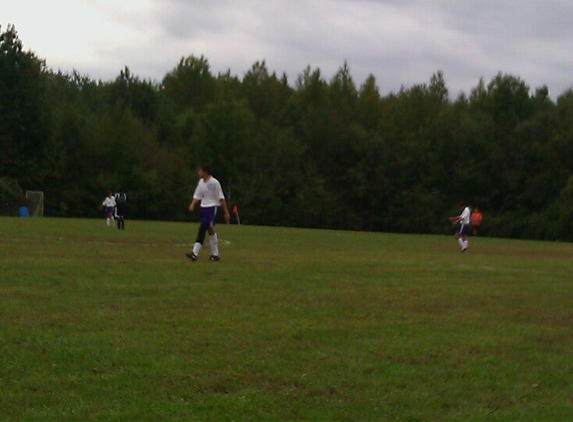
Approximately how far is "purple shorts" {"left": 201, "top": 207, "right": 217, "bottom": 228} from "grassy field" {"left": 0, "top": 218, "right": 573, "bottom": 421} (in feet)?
8.85

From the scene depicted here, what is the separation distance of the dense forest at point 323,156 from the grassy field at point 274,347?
59665 mm

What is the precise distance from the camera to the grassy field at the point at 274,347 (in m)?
7.42

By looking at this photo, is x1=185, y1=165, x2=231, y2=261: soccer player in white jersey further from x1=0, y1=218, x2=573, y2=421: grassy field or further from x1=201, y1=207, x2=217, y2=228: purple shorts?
x1=0, y1=218, x2=573, y2=421: grassy field

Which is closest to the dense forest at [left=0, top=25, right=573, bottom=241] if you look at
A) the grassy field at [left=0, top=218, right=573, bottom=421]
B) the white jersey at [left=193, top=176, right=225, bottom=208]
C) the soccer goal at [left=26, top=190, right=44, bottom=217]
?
the soccer goal at [left=26, top=190, right=44, bottom=217]

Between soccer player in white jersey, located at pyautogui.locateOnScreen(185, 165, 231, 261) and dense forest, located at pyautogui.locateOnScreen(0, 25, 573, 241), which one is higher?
dense forest, located at pyautogui.locateOnScreen(0, 25, 573, 241)

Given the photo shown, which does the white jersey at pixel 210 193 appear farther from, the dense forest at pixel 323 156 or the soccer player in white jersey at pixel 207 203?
the dense forest at pixel 323 156

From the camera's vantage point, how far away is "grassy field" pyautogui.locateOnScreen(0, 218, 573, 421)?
24.3ft

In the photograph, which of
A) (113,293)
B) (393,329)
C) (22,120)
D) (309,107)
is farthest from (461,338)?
(309,107)

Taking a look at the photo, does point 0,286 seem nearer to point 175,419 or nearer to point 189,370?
point 189,370

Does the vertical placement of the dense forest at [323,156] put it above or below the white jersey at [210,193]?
above

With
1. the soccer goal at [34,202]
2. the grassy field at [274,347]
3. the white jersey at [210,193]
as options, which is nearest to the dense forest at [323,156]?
the soccer goal at [34,202]

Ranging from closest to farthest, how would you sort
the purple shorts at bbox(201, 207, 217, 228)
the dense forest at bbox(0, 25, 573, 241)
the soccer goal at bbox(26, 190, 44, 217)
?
the purple shorts at bbox(201, 207, 217, 228)
the soccer goal at bbox(26, 190, 44, 217)
the dense forest at bbox(0, 25, 573, 241)

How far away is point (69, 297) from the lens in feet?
39.6

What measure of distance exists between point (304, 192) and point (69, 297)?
68.5m
